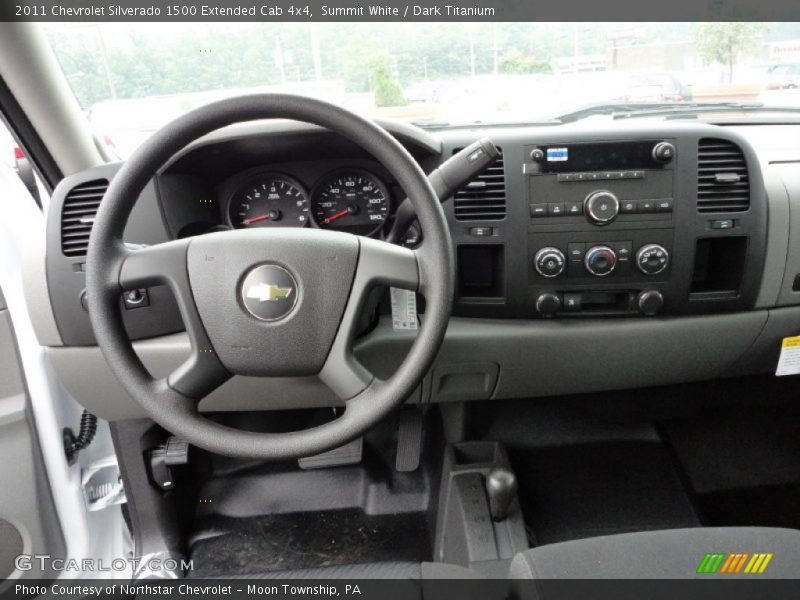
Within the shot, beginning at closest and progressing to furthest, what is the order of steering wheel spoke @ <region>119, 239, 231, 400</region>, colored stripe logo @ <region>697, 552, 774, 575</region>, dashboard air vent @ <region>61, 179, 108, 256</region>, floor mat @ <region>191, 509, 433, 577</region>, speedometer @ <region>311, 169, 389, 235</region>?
colored stripe logo @ <region>697, 552, 774, 575</region>, steering wheel spoke @ <region>119, 239, 231, 400</region>, dashboard air vent @ <region>61, 179, 108, 256</region>, speedometer @ <region>311, 169, 389, 235</region>, floor mat @ <region>191, 509, 433, 577</region>

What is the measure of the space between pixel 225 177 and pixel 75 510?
0.99m

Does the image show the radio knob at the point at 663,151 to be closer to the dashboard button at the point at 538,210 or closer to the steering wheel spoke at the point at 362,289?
the dashboard button at the point at 538,210

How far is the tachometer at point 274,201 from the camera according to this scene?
4.88ft

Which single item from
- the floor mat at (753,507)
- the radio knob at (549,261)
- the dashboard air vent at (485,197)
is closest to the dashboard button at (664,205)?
the radio knob at (549,261)

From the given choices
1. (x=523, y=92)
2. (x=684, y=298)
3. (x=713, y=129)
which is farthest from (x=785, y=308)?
(x=523, y=92)

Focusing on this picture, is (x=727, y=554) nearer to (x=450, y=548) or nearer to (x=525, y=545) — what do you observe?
(x=525, y=545)

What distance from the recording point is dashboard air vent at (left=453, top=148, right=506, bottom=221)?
1395mm

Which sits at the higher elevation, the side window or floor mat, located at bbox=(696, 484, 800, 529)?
the side window

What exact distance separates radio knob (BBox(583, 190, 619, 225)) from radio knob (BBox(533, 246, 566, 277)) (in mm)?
116

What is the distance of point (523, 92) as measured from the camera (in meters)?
1.48

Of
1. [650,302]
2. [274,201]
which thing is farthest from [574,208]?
[274,201]

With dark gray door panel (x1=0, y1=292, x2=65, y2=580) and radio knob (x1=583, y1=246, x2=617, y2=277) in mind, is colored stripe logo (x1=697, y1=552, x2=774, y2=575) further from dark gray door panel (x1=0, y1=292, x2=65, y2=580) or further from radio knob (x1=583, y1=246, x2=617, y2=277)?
dark gray door panel (x1=0, y1=292, x2=65, y2=580)

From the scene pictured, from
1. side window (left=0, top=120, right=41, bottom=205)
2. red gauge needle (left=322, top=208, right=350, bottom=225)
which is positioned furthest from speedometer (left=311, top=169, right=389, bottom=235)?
side window (left=0, top=120, right=41, bottom=205)

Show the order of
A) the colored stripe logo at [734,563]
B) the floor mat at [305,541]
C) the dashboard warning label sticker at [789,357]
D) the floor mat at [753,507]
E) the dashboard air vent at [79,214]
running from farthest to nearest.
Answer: the floor mat at [753,507]
the floor mat at [305,541]
the dashboard warning label sticker at [789,357]
the dashboard air vent at [79,214]
the colored stripe logo at [734,563]
